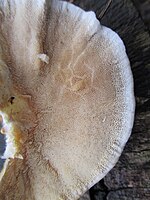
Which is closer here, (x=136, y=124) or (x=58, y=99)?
(x=58, y=99)

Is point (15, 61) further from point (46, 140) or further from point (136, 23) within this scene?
point (136, 23)

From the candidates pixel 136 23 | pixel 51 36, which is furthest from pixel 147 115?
pixel 51 36

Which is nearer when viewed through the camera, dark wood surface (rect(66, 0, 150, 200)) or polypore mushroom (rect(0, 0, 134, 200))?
polypore mushroom (rect(0, 0, 134, 200))

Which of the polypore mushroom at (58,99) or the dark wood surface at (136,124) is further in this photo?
the dark wood surface at (136,124)
